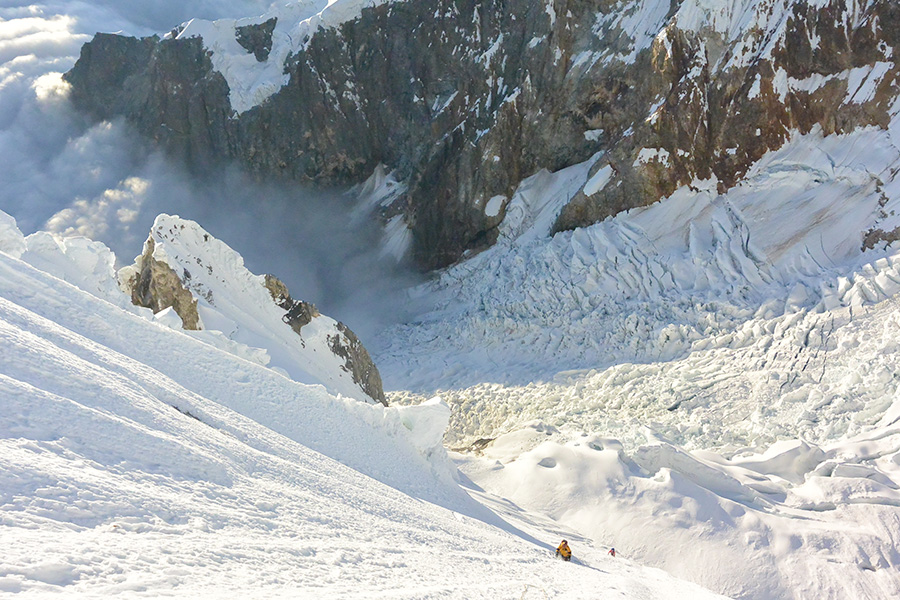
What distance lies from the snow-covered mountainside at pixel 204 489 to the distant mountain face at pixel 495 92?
16298mm

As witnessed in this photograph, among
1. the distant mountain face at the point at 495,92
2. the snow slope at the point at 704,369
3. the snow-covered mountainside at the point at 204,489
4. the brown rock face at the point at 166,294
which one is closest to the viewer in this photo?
the snow-covered mountainside at the point at 204,489

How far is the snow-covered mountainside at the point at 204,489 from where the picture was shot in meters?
4.10

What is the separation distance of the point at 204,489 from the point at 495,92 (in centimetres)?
2612

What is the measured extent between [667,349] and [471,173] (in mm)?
12591

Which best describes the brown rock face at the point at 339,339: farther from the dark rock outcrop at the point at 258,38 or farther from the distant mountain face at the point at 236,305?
the dark rock outcrop at the point at 258,38

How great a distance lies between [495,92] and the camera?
29.4m

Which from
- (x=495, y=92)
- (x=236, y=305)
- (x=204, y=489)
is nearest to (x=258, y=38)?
(x=495, y=92)

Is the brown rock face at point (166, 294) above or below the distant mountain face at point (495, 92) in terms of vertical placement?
below

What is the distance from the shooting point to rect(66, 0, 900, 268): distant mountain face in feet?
70.8

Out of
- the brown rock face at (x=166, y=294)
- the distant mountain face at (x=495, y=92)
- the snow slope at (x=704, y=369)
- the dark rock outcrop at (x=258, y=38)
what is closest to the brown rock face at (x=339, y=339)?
the brown rock face at (x=166, y=294)

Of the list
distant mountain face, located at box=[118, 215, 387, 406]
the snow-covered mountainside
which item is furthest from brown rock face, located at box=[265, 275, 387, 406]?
the snow-covered mountainside

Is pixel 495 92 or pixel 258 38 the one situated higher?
pixel 258 38

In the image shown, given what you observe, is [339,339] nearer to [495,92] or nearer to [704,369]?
[704,369]

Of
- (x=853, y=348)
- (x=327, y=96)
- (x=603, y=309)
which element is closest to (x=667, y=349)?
(x=603, y=309)
